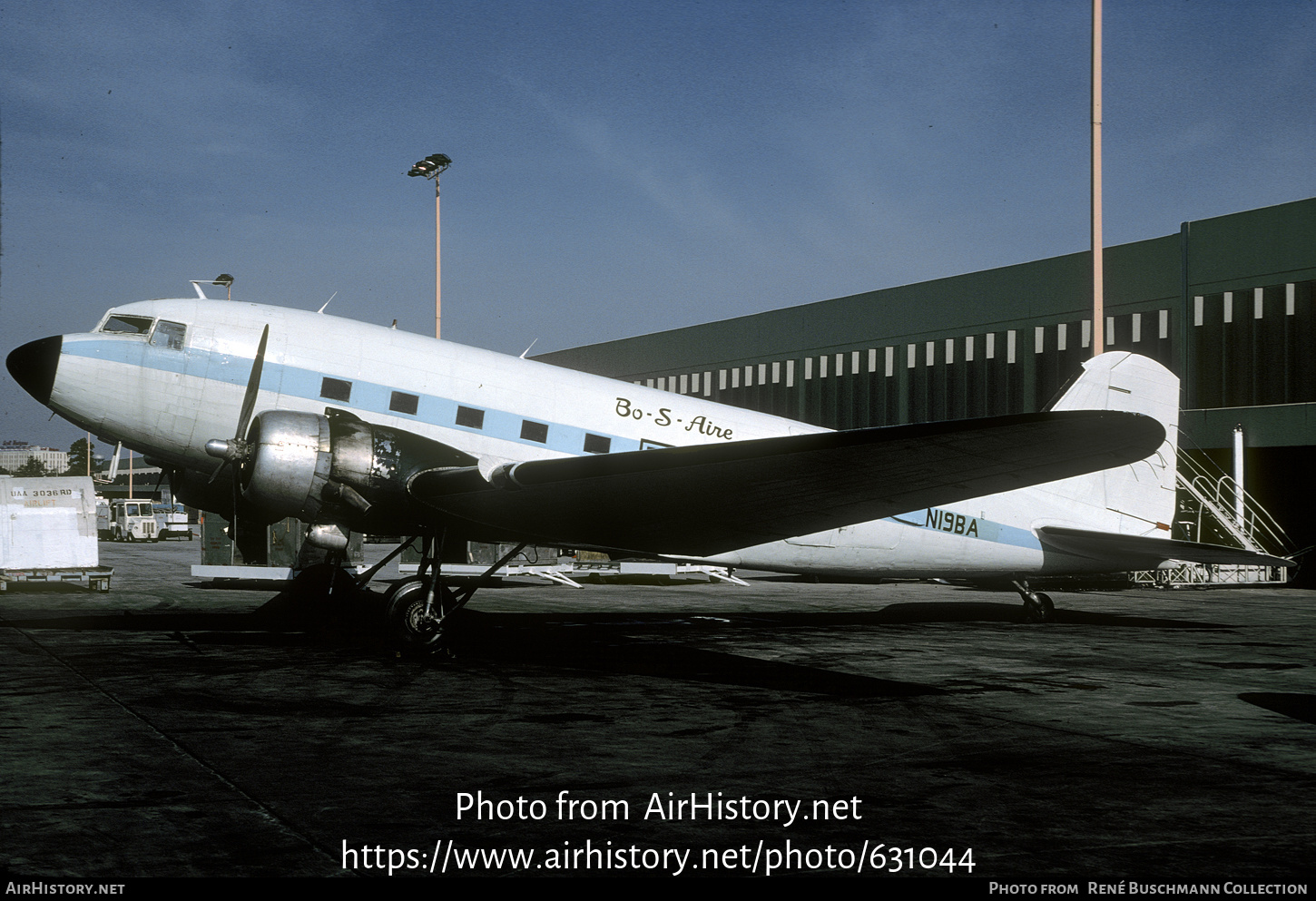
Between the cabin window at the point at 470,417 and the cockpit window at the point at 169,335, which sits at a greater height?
the cockpit window at the point at 169,335

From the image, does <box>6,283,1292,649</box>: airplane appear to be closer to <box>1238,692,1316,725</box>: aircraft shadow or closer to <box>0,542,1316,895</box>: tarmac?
<box>0,542,1316,895</box>: tarmac

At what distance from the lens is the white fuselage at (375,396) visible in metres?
13.6

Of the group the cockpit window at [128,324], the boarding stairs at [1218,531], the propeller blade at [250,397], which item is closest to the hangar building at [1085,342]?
the boarding stairs at [1218,531]

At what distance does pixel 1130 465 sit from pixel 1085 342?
75.8ft

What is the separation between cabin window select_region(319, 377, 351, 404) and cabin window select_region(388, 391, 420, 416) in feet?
1.85

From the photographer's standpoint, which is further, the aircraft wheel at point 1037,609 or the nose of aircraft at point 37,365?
the aircraft wheel at point 1037,609

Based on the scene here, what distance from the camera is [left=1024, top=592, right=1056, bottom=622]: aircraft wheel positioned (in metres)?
18.7

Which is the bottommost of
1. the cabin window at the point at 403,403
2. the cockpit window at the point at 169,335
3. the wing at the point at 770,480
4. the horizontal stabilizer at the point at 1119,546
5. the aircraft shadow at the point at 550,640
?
the aircraft shadow at the point at 550,640

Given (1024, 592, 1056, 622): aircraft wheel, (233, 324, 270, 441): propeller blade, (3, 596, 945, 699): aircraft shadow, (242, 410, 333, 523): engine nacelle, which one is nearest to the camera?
(3, 596, 945, 699): aircraft shadow

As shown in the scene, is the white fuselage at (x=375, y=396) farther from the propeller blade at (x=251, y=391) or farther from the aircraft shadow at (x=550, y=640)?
the aircraft shadow at (x=550, y=640)

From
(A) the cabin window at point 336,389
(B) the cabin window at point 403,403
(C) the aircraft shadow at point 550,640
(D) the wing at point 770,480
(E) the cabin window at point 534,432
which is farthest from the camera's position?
(E) the cabin window at point 534,432

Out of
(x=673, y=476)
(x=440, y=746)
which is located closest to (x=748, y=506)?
(x=673, y=476)

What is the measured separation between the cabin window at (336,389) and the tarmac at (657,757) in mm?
3299

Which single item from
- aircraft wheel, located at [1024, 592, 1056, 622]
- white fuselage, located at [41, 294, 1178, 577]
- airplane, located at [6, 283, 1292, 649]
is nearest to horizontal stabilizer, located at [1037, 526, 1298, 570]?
airplane, located at [6, 283, 1292, 649]
